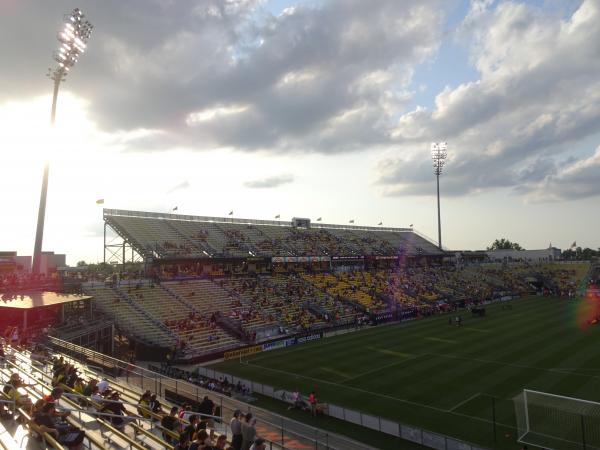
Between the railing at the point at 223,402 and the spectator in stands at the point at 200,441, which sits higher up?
the spectator in stands at the point at 200,441

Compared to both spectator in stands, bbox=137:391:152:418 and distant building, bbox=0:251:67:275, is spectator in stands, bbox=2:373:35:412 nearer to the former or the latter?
spectator in stands, bbox=137:391:152:418

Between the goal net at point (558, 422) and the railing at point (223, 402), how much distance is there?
8.13 meters

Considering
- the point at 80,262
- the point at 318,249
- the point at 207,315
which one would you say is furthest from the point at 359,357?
the point at 80,262

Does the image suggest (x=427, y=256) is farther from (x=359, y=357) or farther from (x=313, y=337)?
(x=359, y=357)

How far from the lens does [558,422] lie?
67.9 feet

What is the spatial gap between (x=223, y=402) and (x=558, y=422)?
51.2 feet

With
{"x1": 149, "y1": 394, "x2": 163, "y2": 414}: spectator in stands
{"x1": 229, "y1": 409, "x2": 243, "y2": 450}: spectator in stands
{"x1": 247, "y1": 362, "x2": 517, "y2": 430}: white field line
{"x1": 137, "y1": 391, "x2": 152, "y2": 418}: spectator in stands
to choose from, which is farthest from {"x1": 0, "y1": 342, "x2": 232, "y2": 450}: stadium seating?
{"x1": 247, "y1": 362, "x2": 517, "y2": 430}: white field line

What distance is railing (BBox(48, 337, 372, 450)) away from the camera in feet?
53.1

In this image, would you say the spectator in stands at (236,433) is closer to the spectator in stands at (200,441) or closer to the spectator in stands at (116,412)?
the spectator in stands at (200,441)

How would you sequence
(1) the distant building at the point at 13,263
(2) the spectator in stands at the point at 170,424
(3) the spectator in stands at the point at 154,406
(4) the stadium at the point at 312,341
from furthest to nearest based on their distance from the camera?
(1) the distant building at the point at 13,263, (4) the stadium at the point at 312,341, (3) the spectator in stands at the point at 154,406, (2) the spectator in stands at the point at 170,424

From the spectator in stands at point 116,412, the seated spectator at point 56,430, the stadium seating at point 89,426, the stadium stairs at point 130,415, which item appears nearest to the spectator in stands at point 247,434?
the stadium seating at point 89,426

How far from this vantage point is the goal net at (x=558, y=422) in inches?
758

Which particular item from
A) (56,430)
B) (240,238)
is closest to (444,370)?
(56,430)

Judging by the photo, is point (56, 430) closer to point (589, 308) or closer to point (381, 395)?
point (381, 395)
